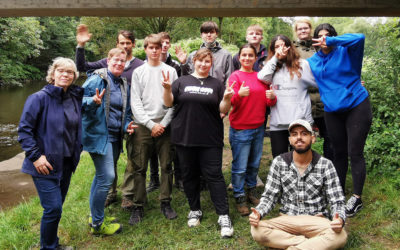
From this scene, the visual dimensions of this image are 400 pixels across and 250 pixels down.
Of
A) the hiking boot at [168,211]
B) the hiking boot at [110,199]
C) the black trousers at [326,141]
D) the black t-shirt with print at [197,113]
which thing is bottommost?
the hiking boot at [110,199]

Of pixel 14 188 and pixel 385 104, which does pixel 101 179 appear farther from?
pixel 385 104

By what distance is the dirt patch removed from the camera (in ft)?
17.7

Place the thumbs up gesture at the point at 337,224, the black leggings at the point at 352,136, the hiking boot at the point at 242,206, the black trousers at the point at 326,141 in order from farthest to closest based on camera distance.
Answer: the black trousers at the point at 326,141 → the hiking boot at the point at 242,206 → the black leggings at the point at 352,136 → the thumbs up gesture at the point at 337,224

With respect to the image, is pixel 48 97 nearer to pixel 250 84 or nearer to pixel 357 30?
pixel 250 84

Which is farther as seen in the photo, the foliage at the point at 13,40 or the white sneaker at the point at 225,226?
the foliage at the point at 13,40

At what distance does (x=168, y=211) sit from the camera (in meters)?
3.87

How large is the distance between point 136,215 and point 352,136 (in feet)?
8.15

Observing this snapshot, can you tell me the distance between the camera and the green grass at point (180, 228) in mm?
3219

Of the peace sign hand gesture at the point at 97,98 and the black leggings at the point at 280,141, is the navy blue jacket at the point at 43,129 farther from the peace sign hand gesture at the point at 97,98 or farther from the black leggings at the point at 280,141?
the black leggings at the point at 280,141

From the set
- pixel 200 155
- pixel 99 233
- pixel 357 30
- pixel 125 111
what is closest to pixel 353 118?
pixel 200 155

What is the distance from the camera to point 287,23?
37500 mm

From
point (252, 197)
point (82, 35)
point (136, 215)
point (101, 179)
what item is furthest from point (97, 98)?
point (252, 197)

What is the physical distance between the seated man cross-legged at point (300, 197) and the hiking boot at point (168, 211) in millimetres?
1109

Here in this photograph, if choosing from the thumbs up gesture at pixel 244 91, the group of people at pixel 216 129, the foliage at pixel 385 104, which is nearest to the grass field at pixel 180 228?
the group of people at pixel 216 129
